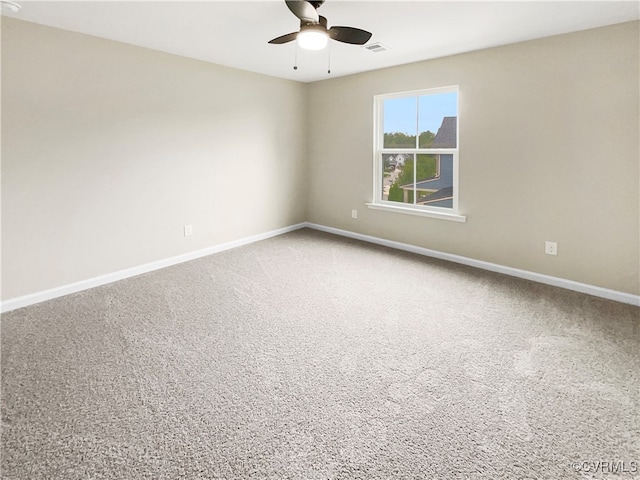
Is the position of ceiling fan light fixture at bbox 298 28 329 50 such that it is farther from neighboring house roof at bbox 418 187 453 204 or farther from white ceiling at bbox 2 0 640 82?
neighboring house roof at bbox 418 187 453 204

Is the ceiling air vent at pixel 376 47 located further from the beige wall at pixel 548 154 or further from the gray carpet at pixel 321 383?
the gray carpet at pixel 321 383

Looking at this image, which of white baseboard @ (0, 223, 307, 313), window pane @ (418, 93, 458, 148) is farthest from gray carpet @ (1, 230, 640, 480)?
window pane @ (418, 93, 458, 148)

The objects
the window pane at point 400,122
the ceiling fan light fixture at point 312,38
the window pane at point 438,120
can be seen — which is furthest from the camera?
the window pane at point 400,122

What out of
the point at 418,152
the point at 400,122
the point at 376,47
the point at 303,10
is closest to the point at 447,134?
the point at 418,152

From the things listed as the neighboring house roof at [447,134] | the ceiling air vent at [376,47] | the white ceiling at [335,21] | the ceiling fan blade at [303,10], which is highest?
the ceiling air vent at [376,47]

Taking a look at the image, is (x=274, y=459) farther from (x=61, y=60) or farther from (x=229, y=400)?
(x=61, y=60)

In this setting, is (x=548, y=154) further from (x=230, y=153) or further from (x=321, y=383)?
(x=230, y=153)

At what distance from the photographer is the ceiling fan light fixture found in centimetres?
259

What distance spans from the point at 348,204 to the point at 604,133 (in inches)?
120

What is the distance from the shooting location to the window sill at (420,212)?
427 cm

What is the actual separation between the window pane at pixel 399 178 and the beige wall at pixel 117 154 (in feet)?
5.51

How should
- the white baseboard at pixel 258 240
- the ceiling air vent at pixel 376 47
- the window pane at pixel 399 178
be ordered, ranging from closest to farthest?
the white baseboard at pixel 258 240 → the ceiling air vent at pixel 376 47 → the window pane at pixel 399 178

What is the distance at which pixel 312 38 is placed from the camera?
8.63 feet

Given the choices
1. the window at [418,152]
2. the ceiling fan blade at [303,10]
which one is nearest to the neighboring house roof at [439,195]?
the window at [418,152]
